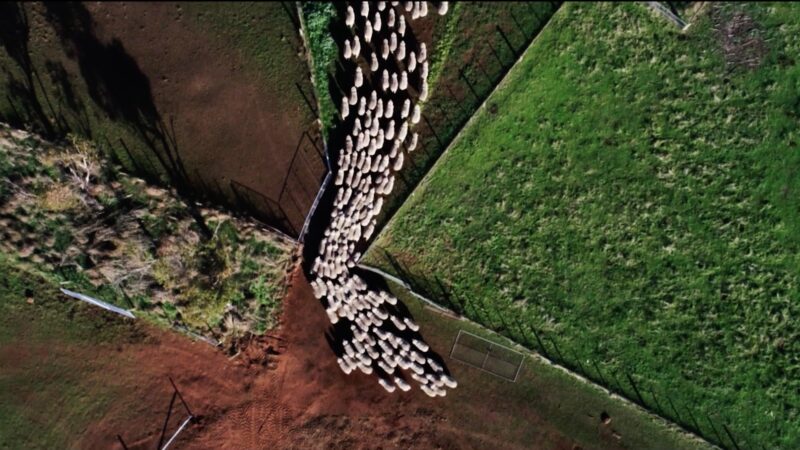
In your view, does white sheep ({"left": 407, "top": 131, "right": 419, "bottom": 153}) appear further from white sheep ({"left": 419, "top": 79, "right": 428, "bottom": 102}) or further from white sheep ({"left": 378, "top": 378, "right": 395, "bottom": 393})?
white sheep ({"left": 378, "top": 378, "right": 395, "bottom": 393})

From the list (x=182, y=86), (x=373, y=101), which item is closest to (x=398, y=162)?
(x=373, y=101)

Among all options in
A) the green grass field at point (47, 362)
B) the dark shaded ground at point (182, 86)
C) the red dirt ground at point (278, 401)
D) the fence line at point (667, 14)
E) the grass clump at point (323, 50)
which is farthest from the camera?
the green grass field at point (47, 362)

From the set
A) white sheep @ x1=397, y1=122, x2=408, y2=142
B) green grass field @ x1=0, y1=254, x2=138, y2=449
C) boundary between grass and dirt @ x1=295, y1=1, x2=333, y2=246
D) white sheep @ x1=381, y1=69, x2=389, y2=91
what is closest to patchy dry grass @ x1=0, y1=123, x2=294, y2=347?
boundary between grass and dirt @ x1=295, y1=1, x2=333, y2=246

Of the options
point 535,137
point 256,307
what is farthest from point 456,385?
point 535,137

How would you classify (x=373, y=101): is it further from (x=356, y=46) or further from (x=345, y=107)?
(x=356, y=46)

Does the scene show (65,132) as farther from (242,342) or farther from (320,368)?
(320,368)

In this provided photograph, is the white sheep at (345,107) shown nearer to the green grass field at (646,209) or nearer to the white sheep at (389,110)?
the white sheep at (389,110)

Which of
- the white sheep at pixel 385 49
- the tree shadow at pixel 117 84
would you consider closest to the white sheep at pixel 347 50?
the white sheep at pixel 385 49
